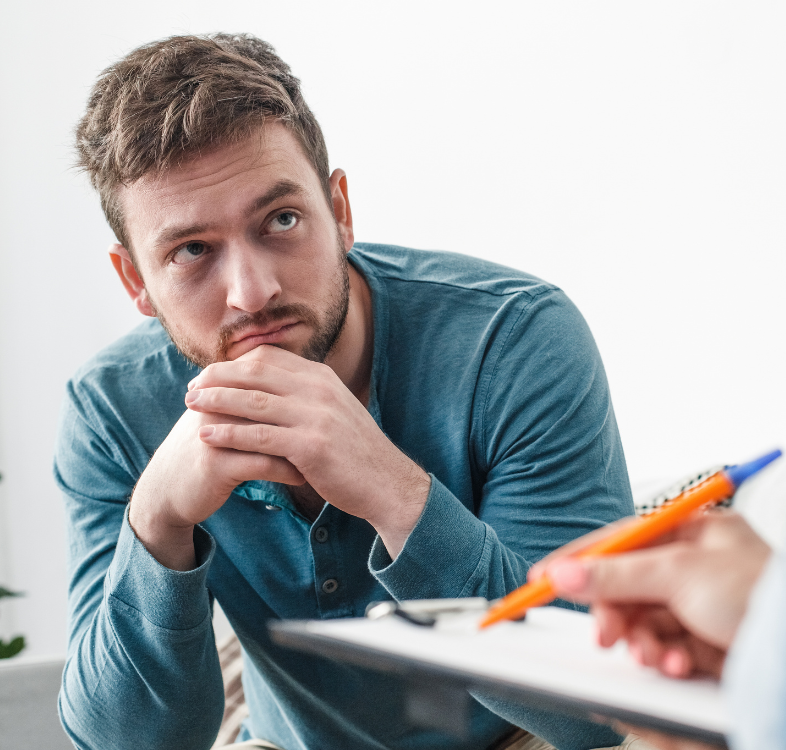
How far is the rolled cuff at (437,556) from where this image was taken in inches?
33.1

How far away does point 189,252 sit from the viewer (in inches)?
42.1

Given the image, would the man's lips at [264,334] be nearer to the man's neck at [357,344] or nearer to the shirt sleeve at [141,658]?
the man's neck at [357,344]

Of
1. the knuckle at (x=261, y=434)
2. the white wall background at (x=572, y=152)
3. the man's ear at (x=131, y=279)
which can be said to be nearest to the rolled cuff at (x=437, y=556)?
the knuckle at (x=261, y=434)

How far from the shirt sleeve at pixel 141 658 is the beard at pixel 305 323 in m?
0.25

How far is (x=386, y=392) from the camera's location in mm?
1177

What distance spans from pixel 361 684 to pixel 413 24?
1.73 meters

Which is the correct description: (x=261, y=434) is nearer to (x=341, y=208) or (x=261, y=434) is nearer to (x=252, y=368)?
(x=252, y=368)

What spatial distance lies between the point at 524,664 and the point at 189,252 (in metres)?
0.83

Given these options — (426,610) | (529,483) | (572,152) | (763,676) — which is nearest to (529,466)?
(529,483)

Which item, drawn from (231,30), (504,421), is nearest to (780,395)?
(504,421)

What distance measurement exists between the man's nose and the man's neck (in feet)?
0.64

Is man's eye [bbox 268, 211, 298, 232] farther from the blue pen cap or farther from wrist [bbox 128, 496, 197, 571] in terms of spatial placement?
the blue pen cap

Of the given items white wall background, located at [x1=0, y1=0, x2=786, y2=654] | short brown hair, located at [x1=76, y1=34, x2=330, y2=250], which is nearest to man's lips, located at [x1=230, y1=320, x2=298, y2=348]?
short brown hair, located at [x1=76, y1=34, x2=330, y2=250]

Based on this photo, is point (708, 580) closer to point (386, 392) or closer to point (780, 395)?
point (386, 392)
